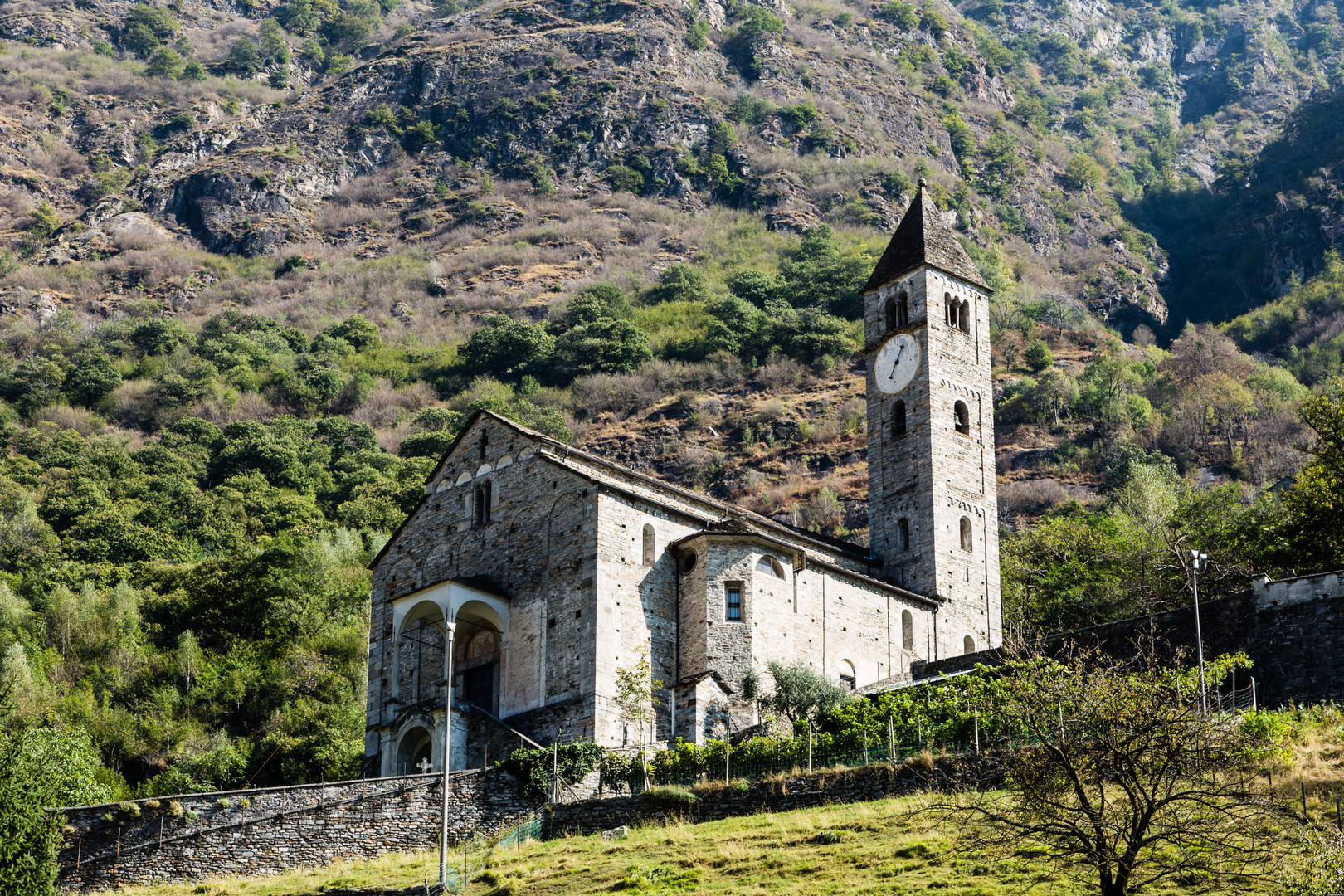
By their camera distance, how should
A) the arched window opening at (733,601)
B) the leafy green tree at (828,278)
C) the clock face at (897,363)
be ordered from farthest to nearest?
the leafy green tree at (828,278)
the clock face at (897,363)
the arched window opening at (733,601)

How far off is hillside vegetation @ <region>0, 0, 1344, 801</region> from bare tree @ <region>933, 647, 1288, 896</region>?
2847cm

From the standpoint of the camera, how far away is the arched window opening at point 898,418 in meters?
60.6

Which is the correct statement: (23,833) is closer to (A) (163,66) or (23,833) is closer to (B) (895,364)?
(B) (895,364)

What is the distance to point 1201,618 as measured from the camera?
4356 cm

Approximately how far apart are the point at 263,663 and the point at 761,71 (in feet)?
375

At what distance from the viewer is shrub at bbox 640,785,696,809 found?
36688 millimetres

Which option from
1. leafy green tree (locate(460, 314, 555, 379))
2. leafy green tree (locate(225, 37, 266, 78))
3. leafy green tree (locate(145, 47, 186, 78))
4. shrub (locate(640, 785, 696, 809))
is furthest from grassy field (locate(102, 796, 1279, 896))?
leafy green tree (locate(225, 37, 266, 78))

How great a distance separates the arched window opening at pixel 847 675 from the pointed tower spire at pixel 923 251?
63.4 ft

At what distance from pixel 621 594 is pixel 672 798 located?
10.4m

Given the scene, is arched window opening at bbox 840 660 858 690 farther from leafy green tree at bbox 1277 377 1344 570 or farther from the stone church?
leafy green tree at bbox 1277 377 1344 570

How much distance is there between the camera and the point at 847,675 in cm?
5022

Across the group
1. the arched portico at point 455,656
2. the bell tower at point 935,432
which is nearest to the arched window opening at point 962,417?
the bell tower at point 935,432

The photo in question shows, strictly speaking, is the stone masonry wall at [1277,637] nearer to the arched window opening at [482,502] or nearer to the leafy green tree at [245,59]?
the arched window opening at [482,502]

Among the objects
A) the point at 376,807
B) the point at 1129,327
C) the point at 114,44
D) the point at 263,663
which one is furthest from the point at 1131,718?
the point at 114,44
